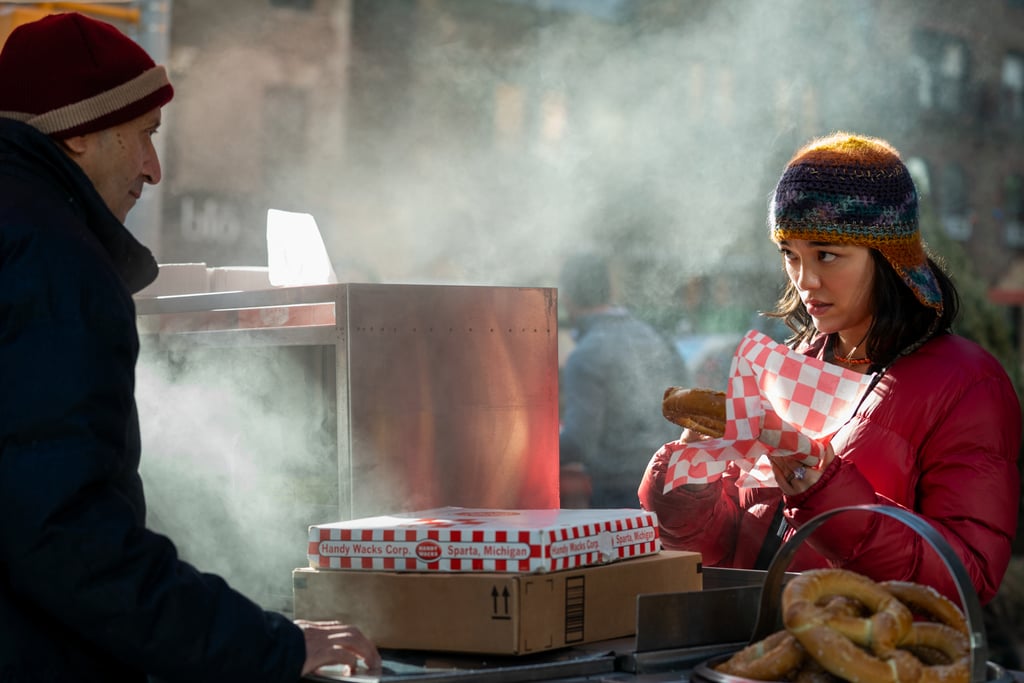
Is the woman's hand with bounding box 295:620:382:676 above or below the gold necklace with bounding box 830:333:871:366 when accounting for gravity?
below

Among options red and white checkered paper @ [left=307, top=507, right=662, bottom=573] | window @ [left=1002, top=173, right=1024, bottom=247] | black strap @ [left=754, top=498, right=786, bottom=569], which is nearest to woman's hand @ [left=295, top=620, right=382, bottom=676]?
red and white checkered paper @ [left=307, top=507, right=662, bottom=573]

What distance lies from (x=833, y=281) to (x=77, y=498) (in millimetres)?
1358

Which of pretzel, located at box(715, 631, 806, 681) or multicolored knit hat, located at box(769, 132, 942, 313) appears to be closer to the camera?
pretzel, located at box(715, 631, 806, 681)

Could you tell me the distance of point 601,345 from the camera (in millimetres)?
4824

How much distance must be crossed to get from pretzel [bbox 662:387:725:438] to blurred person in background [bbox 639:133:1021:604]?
158 millimetres

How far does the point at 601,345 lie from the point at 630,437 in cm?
39

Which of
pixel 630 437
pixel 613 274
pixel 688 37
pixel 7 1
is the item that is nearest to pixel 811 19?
pixel 688 37

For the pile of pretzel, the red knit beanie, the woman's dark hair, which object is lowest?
the pile of pretzel

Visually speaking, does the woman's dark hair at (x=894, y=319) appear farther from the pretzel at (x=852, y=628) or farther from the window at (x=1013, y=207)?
the window at (x=1013, y=207)

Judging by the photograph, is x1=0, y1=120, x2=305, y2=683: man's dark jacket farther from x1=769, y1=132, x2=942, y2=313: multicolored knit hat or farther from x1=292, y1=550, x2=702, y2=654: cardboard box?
x1=769, y1=132, x2=942, y2=313: multicolored knit hat

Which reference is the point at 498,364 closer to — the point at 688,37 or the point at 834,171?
the point at 834,171

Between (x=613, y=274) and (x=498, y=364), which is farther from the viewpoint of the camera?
(x=613, y=274)

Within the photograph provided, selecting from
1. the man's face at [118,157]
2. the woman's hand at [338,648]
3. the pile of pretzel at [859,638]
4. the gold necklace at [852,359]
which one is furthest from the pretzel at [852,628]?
the man's face at [118,157]

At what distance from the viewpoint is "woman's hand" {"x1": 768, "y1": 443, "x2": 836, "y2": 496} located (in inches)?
73.5
